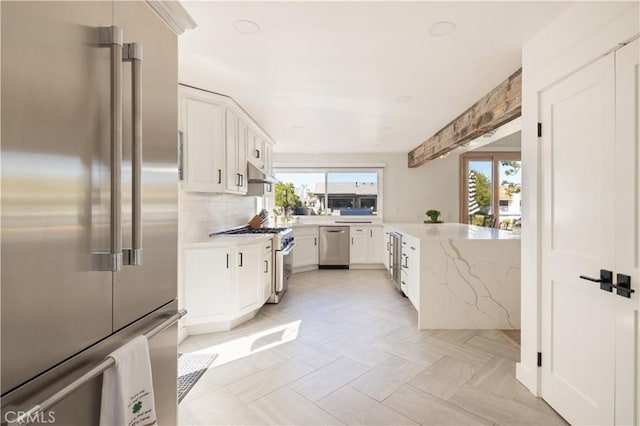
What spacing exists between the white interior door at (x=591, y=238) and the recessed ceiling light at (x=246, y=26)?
1907 millimetres

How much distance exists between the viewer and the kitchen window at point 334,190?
Answer: 6.97 m

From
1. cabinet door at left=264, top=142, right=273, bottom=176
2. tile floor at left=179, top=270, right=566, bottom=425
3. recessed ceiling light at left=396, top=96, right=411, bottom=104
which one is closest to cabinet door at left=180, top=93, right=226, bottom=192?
tile floor at left=179, top=270, right=566, bottom=425

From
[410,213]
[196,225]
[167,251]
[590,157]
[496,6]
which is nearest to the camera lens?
[167,251]

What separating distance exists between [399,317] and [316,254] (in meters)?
2.94

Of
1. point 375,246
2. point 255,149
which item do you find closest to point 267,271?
point 255,149

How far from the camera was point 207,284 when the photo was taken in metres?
3.05

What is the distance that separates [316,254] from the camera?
20.8ft

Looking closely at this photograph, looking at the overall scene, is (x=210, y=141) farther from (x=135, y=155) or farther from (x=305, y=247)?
(x=305, y=247)

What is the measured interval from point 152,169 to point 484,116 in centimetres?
314

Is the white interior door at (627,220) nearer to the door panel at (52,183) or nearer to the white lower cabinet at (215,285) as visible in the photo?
the door panel at (52,183)

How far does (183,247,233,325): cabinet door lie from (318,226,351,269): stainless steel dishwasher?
3.37 m

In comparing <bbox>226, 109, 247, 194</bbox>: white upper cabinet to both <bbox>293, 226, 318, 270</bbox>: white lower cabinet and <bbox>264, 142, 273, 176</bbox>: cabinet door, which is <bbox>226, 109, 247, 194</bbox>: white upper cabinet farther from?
<bbox>293, 226, 318, 270</bbox>: white lower cabinet

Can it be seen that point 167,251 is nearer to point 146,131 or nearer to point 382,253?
point 146,131

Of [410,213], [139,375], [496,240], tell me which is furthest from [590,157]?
[410,213]
